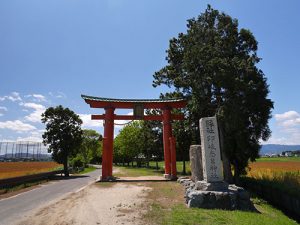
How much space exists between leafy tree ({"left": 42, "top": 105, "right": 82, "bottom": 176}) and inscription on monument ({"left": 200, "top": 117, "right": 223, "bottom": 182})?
25337 mm

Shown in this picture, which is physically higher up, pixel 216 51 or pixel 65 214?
pixel 216 51

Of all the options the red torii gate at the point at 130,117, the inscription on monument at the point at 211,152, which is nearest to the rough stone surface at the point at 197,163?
the inscription on monument at the point at 211,152

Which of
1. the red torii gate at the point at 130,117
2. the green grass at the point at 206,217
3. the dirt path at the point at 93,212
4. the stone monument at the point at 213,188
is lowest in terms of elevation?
the green grass at the point at 206,217

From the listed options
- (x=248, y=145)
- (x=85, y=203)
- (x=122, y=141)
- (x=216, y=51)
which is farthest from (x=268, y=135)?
(x=122, y=141)

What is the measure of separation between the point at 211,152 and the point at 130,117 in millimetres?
12037

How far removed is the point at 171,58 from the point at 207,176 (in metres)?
15.1

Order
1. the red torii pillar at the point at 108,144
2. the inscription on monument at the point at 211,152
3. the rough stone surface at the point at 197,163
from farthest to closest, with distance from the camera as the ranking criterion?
the red torii pillar at the point at 108,144 < the rough stone surface at the point at 197,163 < the inscription on monument at the point at 211,152

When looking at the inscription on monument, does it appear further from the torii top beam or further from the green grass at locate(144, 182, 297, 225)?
the torii top beam

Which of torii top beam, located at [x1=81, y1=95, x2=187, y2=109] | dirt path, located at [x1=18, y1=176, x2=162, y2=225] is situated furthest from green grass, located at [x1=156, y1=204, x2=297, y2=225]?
torii top beam, located at [x1=81, y1=95, x2=187, y2=109]

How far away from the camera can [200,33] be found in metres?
22.9

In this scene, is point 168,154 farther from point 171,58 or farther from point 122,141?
point 122,141

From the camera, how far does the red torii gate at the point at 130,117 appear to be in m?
22.9

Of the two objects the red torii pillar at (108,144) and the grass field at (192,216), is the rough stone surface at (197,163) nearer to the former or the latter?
the grass field at (192,216)

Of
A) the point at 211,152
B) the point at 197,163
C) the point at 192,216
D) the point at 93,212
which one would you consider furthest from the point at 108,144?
the point at 192,216
